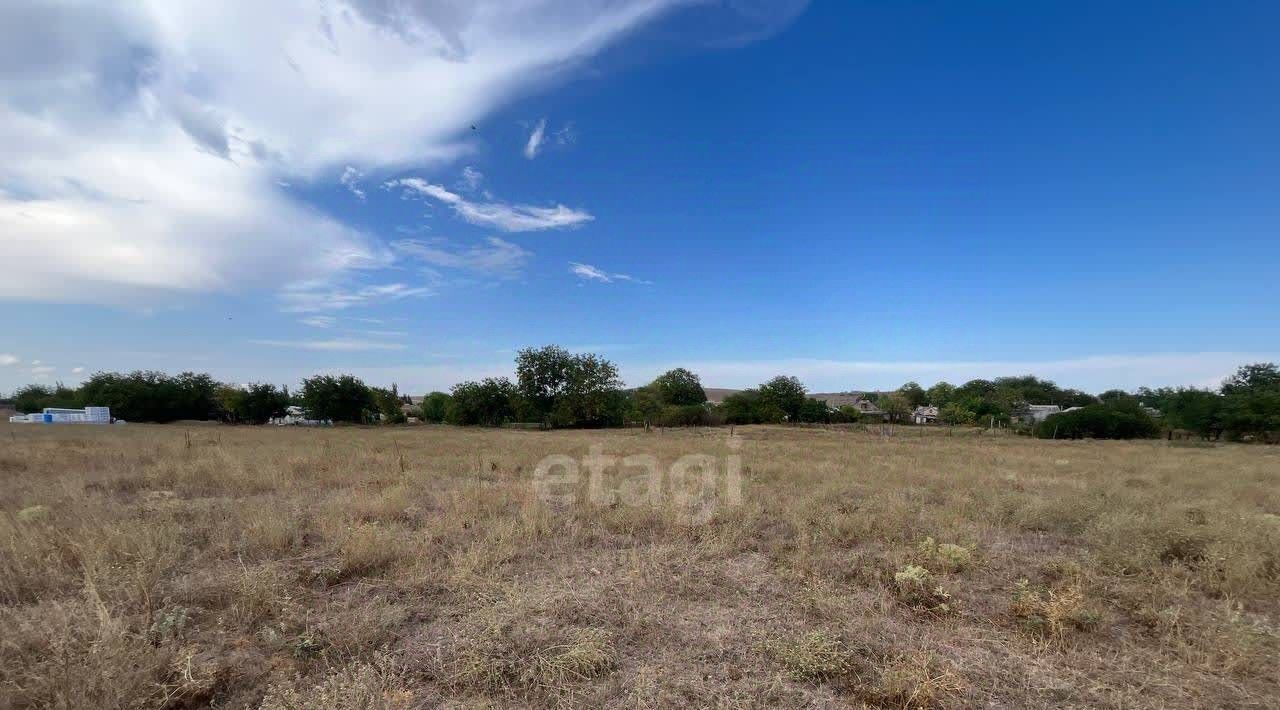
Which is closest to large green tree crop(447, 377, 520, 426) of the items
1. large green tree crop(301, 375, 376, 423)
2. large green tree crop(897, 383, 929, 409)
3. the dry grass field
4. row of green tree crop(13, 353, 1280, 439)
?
row of green tree crop(13, 353, 1280, 439)

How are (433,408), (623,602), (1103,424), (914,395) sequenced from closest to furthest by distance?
(623,602) < (1103,424) < (433,408) < (914,395)

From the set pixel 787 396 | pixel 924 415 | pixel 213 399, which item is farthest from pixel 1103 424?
pixel 213 399

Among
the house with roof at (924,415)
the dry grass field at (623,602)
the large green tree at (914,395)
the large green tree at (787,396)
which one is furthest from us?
the large green tree at (914,395)

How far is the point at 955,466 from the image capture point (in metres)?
13.8

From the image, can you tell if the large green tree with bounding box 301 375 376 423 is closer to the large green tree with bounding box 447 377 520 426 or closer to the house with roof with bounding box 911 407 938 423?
the large green tree with bounding box 447 377 520 426

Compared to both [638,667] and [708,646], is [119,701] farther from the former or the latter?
[708,646]

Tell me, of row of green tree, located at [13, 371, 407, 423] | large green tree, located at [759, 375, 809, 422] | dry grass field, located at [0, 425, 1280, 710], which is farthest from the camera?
large green tree, located at [759, 375, 809, 422]

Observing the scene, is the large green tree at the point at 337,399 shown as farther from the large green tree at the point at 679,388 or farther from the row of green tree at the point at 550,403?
the large green tree at the point at 679,388

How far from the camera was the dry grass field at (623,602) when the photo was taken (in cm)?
288

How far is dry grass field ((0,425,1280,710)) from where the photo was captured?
9.45 feet

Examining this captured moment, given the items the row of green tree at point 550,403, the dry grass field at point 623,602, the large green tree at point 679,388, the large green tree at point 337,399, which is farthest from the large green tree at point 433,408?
the dry grass field at point 623,602

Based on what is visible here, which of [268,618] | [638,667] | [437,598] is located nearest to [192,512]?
A: [268,618]

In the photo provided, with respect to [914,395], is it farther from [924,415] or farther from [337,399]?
[337,399]

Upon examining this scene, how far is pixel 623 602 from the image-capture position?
399cm
